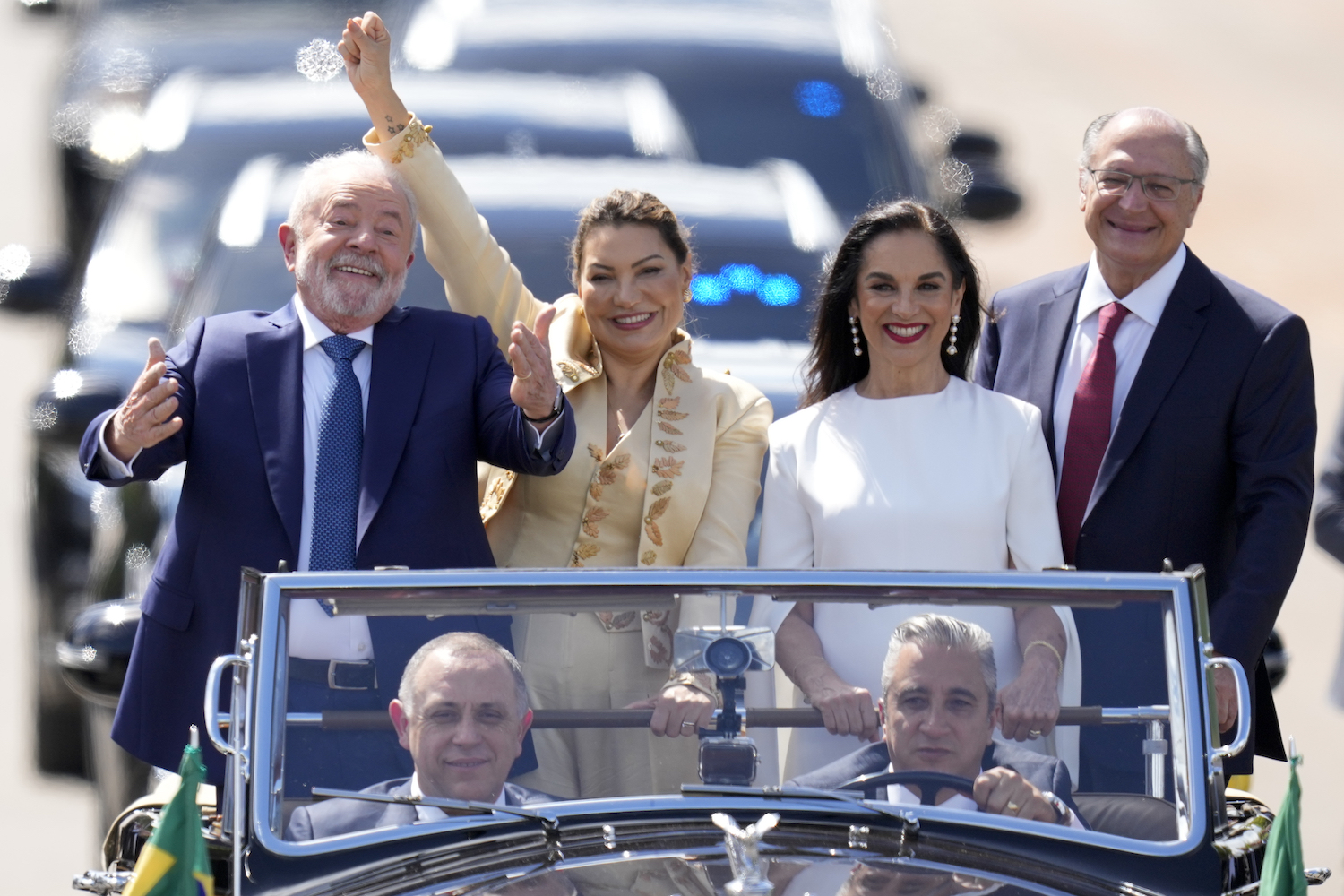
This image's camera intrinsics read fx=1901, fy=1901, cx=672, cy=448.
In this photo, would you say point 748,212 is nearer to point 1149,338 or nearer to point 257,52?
point 1149,338

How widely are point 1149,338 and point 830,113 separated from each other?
4661 millimetres

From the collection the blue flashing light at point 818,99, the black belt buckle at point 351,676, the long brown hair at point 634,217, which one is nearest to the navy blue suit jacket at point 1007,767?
the black belt buckle at point 351,676

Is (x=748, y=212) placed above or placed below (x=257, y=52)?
below

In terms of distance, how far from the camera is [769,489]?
12.6ft

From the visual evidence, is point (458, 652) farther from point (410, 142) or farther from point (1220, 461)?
point (1220, 461)

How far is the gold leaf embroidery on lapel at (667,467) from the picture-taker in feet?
13.0

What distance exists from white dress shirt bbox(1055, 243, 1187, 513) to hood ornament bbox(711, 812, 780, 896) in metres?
1.50

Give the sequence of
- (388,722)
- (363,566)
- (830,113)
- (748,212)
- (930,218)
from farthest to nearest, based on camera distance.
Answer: (830,113), (748,212), (930,218), (363,566), (388,722)

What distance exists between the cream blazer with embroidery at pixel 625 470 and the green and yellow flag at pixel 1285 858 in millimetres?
1441

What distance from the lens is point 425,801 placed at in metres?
2.90

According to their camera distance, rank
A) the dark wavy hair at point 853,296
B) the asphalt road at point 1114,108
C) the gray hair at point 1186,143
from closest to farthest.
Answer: the dark wavy hair at point 853,296, the gray hair at point 1186,143, the asphalt road at point 1114,108

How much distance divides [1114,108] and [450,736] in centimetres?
2430

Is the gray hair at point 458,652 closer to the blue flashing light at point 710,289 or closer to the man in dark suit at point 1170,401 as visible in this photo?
the man in dark suit at point 1170,401

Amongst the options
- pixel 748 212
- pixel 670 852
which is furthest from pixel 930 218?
pixel 748 212
